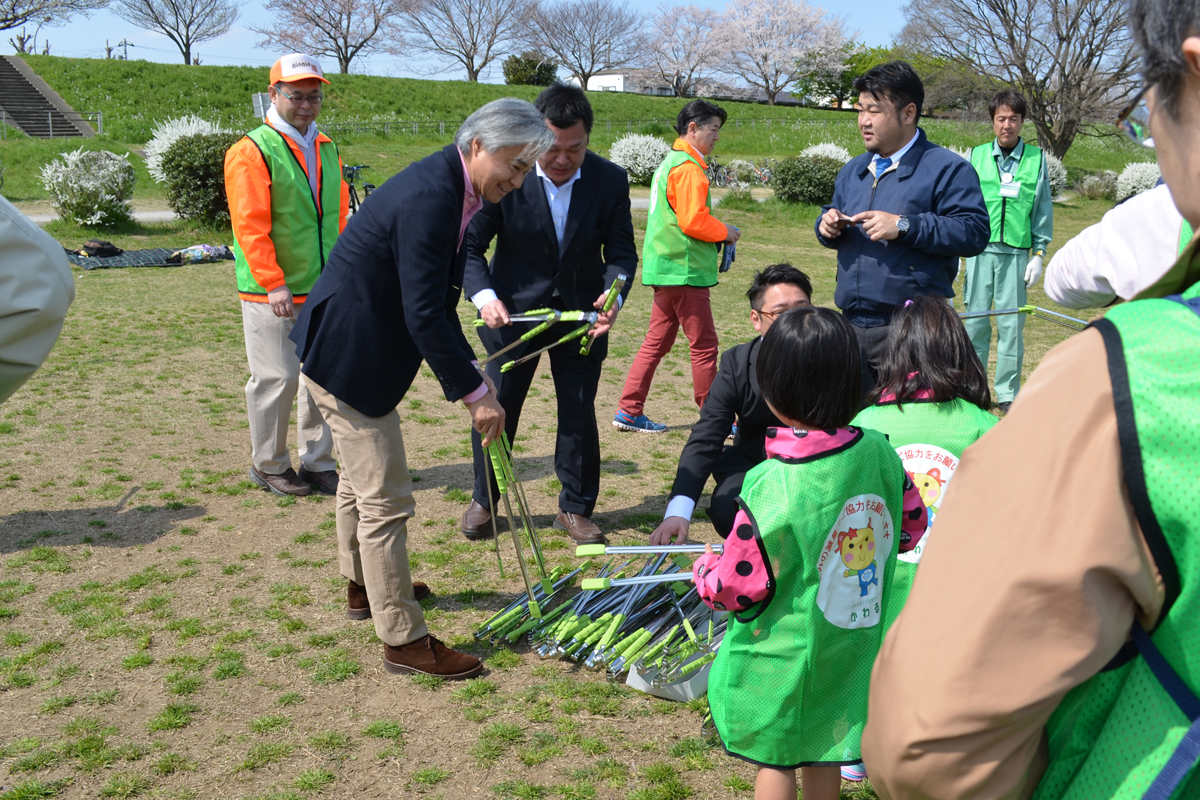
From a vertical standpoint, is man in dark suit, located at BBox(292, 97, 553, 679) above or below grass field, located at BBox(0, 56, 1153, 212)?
below

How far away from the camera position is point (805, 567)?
2195mm

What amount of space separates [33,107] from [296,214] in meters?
30.2

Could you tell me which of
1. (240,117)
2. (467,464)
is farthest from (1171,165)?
(240,117)

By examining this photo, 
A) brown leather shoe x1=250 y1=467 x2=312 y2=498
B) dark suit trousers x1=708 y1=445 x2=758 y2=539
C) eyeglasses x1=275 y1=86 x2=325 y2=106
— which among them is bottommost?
brown leather shoe x1=250 y1=467 x2=312 y2=498

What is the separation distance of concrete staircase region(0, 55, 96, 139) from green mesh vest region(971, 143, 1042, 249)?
27424 millimetres

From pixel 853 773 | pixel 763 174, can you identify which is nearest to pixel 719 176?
pixel 763 174

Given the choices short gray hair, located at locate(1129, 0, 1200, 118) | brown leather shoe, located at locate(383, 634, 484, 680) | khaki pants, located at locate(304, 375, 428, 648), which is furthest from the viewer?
brown leather shoe, located at locate(383, 634, 484, 680)

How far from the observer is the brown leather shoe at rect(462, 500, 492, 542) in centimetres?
481

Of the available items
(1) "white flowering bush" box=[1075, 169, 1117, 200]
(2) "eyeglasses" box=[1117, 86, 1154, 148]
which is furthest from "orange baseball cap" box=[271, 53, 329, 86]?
(1) "white flowering bush" box=[1075, 169, 1117, 200]

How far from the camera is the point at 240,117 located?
30.7 metres

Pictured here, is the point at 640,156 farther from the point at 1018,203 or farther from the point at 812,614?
the point at 812,614

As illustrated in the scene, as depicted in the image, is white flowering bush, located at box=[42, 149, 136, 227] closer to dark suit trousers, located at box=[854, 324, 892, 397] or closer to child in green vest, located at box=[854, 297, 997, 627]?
dark suit trousers, located at box=[854, 324, 892, 397]

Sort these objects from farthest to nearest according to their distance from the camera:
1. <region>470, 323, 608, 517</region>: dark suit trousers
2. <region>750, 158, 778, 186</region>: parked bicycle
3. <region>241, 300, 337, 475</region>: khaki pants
Result: <region>750, 158, 778, 186</region>: parked bicycle, <region>241, 300, 337, 475</region>: khaki pants, <region>470, 323, 608, 517</region>: dark suit trousers

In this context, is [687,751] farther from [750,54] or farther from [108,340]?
[750,54]
